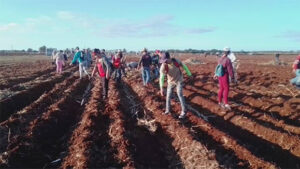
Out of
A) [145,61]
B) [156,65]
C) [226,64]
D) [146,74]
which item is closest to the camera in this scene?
[226,64]

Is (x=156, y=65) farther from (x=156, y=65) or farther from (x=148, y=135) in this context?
(x=148, y=135)

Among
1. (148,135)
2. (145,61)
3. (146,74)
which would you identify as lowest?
(148,135)

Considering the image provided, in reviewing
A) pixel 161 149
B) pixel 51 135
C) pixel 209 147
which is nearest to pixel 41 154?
pixel 51 135

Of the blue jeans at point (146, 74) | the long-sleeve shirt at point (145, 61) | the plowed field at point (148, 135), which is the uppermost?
the long-sleeve shirt at point (145, 61)

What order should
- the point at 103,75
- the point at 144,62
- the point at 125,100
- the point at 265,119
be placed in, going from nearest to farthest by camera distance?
1. the point at 265,119
2. the point at 103,75
3. the point at 125,100
4. the point at 144,62

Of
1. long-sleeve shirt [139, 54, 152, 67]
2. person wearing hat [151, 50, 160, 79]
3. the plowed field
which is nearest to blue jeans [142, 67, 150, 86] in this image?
long-sleeve shirt [139, 54, 152, 67]

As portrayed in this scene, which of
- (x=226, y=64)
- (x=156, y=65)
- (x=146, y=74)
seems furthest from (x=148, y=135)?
(x=156, y=65)

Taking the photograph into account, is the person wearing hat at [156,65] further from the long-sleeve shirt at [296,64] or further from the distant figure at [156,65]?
the long-sleeve shirt at [296,64]

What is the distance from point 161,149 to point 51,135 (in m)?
2.65

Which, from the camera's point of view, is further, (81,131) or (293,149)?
(81,131)

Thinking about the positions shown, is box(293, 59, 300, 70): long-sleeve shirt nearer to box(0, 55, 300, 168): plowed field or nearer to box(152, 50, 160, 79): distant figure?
box(0, 55, 300, 168): plowed field

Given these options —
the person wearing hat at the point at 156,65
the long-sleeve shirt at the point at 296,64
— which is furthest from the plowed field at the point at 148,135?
the person wearing hat at the point at 156,65

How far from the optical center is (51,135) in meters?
6.74

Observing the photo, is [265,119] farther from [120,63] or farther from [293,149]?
[120,63]
